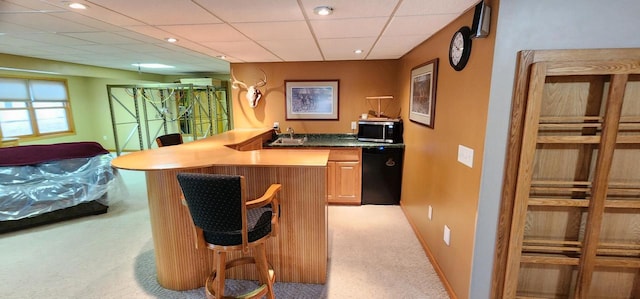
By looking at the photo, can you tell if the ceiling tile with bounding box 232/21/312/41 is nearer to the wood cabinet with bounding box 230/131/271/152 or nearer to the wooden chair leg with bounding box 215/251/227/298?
the wood cabinet with bounding box 230/131/271/152

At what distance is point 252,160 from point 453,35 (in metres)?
1.80

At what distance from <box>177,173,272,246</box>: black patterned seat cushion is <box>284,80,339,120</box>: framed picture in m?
2.90

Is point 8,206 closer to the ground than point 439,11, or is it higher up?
closer to the ground

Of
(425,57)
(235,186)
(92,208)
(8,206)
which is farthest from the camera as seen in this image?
(92,208)

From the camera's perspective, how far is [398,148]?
3588 mm

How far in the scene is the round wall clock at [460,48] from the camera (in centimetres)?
172

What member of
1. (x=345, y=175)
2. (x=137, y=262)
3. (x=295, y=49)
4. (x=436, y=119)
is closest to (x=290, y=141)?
(x=345, y=175)

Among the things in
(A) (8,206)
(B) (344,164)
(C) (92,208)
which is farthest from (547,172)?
(A) (8,206)

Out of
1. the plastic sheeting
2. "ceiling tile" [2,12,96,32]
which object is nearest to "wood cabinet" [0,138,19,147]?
the plastic sheeting

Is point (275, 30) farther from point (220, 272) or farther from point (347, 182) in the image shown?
point (347, 182)

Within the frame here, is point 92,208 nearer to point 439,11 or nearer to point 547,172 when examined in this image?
point 439,11

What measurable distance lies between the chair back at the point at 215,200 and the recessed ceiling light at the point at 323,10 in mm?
1199

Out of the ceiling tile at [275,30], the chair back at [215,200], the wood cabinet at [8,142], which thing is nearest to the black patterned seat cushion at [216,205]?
the chair back at [215,200]

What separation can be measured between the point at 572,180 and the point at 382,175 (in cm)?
223
